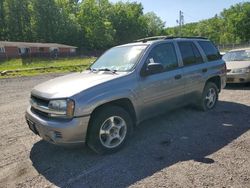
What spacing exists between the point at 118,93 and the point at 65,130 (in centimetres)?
108

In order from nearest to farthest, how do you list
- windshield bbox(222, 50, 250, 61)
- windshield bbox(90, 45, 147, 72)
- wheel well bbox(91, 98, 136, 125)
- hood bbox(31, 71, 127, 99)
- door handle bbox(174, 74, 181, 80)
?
1. hood bbox(31, 71, 127, 99)
2. wheel well bbox(91, 98, 136, 125)
3. windshield bbox(90, 45, 147, 72)
4. door handle bbox(174, 74, 181, 80)
5. windshield bbox(222, 50, 250, 61)

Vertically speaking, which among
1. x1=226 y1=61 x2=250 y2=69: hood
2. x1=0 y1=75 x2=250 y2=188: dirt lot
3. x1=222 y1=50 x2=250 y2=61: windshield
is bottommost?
x1=0 y1=75 x2=250 y2=188: dirt lot

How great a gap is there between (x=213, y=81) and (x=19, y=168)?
5085mm

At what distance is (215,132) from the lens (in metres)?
5.41

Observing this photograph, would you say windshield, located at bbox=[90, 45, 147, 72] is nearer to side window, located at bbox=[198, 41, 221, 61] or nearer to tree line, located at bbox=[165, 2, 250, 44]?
side window, located at bbox=[198, 41, 221, 61]

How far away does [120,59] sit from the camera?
5422 millimetres

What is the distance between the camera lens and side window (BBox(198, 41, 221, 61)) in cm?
678

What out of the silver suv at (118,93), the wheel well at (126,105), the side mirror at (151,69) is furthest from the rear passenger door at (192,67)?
the wheel well at (126,105)

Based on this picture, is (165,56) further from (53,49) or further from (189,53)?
(53,49)

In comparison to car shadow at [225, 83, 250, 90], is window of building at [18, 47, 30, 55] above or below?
above

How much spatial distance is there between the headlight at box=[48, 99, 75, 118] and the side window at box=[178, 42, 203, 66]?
2.98 m

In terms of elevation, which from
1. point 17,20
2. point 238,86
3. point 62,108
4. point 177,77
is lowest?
point 238,86

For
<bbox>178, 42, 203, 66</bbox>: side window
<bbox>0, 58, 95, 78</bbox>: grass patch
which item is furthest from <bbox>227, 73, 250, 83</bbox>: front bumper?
<bbox>0, 58, 95, 78</bbox>: grass patch

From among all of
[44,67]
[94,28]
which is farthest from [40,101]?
[94,28]
